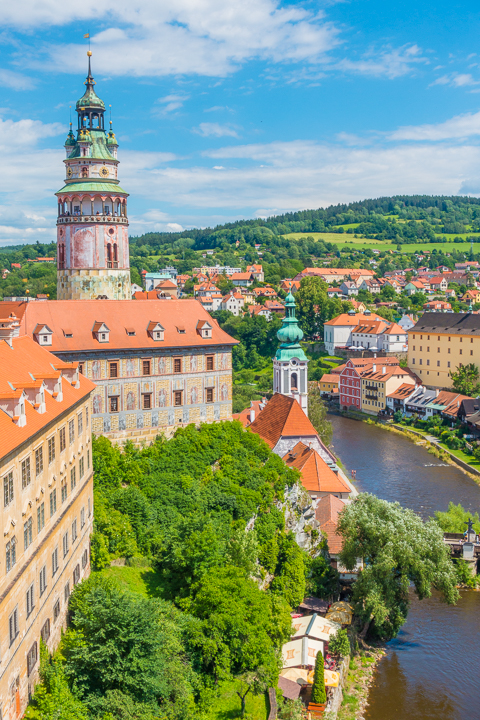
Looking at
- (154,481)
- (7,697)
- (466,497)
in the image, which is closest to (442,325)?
(466,497)

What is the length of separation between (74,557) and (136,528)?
20.6ft

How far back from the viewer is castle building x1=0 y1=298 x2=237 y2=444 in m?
38.4

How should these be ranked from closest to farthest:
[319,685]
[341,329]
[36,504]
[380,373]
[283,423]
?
1. [36,504]
2. [319,685]
3. [283,423]
4. [380,373]
5. [341,329]

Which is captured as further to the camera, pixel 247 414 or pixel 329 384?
pixel 329 384

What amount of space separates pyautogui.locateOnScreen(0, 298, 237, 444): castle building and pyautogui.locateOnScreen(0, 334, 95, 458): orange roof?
A: 5919 mm

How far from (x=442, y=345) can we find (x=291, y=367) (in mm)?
47243

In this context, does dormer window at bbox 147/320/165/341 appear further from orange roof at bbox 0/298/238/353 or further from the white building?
the white building

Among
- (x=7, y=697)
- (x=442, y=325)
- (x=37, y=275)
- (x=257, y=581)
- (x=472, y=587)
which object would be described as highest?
(x=37, y=275)

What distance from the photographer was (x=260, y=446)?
141ft

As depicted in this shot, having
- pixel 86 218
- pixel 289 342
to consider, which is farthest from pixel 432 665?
pixel 289 342

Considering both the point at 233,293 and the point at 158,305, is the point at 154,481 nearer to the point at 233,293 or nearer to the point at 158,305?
the point at 158,305

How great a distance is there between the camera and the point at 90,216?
1676 inches

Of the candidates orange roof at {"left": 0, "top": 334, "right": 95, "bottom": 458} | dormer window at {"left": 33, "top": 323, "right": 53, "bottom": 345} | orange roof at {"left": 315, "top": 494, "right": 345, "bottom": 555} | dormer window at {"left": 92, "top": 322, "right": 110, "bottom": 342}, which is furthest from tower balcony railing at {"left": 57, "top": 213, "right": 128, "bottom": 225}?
orange roof at {"left": 315, "top": 494, "right": 345, "bottom": 555}

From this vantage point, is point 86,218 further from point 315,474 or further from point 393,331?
point 393,331
